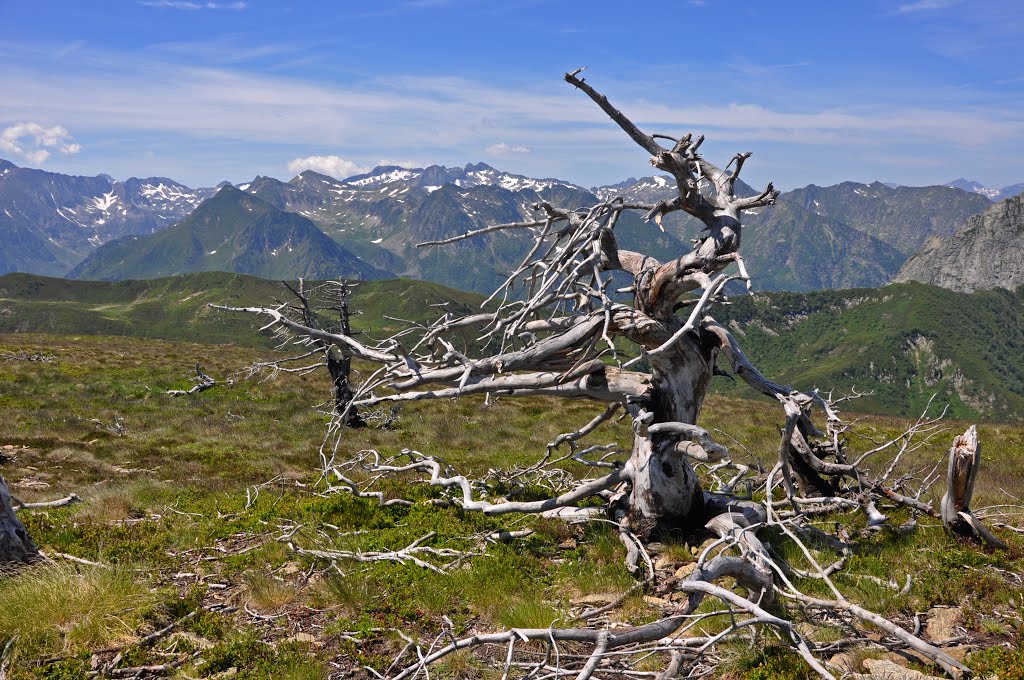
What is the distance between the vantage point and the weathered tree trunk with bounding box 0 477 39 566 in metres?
7.10

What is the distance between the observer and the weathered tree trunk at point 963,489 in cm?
742

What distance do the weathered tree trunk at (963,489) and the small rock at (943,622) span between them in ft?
6.61

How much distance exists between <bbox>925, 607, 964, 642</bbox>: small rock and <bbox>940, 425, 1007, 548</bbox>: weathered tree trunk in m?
2.01

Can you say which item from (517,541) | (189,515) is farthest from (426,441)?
(517,541)

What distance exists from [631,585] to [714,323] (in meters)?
3.76

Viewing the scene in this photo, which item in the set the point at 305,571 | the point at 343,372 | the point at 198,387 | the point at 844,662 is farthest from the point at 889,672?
the point at 198,387

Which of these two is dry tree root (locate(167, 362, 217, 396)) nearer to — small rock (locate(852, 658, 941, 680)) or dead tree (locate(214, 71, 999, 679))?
dead tree (locate(214, 71, 999, 679))

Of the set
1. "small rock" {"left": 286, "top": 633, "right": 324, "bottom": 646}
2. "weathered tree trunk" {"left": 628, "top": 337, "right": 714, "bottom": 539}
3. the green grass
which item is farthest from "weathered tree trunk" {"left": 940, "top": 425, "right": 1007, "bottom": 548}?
"small rock" {"left": 286, "top": 633, "right": 324, "bottom": 646}

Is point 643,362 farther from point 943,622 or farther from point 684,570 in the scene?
point 943,622

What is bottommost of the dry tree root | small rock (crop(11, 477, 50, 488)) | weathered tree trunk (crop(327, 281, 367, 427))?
the dry tree root

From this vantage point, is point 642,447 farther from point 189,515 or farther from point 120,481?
point 120,481

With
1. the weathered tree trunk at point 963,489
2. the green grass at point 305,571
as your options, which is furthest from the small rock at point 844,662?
the weathered tree trunk at point 963,489

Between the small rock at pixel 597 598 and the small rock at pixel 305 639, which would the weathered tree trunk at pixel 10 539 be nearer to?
the small rock at pixel 305 639

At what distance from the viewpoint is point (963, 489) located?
768 centimetres
